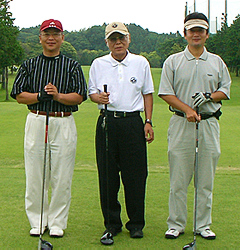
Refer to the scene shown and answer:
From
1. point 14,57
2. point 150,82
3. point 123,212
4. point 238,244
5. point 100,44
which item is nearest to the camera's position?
point 238,244

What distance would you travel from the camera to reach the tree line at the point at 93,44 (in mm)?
36312

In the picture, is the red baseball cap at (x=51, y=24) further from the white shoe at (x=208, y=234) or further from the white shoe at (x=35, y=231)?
the white shoe at (x=208, y=234)

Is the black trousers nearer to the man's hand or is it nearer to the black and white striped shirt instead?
the man's hand

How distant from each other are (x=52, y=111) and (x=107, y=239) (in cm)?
116

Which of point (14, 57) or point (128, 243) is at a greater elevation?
point (14, 57)

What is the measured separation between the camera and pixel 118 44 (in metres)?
3.90

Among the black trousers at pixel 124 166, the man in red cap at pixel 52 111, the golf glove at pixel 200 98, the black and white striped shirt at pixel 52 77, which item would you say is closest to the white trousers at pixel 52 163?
the man in red cap at pixel 52 111

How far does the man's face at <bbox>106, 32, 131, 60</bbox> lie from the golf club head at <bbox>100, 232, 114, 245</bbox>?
4.94ft

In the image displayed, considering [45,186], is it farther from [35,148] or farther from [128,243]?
[128,243]

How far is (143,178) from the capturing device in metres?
3.99

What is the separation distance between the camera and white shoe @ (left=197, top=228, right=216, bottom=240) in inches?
149

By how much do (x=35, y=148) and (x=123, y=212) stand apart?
4.16ft

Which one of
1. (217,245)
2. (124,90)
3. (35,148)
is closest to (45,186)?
(35,148)

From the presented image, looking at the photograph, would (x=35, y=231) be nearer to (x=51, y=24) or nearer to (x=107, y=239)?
(x=107, y=239)
